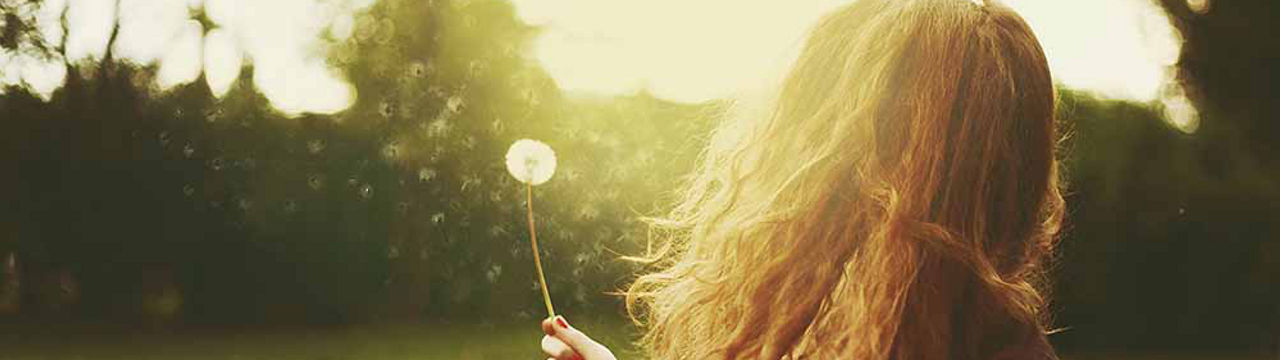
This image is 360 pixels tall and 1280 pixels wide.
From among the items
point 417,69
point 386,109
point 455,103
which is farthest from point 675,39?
point 386,109

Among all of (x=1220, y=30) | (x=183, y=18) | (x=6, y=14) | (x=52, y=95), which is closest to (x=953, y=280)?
(x=6, y=14)

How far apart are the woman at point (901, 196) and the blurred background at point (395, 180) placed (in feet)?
18.6

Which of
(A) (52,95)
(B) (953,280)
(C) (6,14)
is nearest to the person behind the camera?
(B) (953,280)

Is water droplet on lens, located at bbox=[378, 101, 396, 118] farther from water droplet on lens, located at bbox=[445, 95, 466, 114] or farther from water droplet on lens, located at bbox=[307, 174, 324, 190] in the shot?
water droplet on lens, located at bbox=[307, 174, 324, 190]

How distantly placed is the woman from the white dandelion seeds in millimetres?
393

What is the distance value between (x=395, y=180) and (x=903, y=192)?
26.6 feet

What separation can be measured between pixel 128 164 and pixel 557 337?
8.28 meters

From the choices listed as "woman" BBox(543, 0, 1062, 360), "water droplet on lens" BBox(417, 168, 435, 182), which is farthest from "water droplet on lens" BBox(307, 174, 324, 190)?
"woman" BBox(543, 0, 1062, 360)

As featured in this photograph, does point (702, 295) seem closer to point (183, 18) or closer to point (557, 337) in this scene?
point (557, 337)

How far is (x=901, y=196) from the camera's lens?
1274 mm

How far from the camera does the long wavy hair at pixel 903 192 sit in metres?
1.25

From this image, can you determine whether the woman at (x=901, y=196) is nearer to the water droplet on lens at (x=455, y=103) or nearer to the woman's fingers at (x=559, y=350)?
the woman's fingers at (x=559, y=350)

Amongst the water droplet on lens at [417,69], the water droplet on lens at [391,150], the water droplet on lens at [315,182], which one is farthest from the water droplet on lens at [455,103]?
the water droplet on lens at [315,182]

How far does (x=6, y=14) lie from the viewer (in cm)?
705
